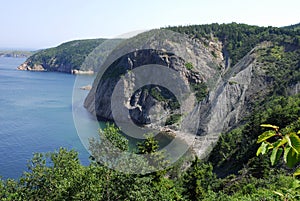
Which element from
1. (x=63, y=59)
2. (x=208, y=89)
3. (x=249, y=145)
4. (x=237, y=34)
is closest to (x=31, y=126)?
(x=208, y=89)

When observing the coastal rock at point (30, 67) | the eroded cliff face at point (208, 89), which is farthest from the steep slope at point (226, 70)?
the coastal rock at point (30, 67)

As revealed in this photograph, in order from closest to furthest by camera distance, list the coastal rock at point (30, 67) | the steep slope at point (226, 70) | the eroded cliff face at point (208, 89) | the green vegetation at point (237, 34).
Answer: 1. the steep slope at point (226, 70)
2. the eroded cliff face at point (208, 89)
3. the green vegetation at point (237, 34)
4. the coastal rock at point (30, 67)

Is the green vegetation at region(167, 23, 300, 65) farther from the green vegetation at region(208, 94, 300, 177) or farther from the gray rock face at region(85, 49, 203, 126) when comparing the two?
the green vegetation at region(208, 94, 300, 177)

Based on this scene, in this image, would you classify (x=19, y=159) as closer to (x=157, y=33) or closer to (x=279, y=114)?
(x=279, y=114)

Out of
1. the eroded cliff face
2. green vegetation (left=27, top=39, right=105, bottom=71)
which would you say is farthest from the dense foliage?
green vegetation (left=27, top=39, right=105, bottom=71)

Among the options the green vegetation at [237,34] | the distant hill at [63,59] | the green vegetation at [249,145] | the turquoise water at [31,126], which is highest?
the green vegetation at [237,34]

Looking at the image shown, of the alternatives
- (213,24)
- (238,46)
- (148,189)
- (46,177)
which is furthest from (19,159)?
(213,24)

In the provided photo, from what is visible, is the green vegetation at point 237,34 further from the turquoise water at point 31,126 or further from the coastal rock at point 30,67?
the coastal rock at point 30,67

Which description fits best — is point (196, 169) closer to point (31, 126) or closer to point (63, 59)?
point (31, 126)
